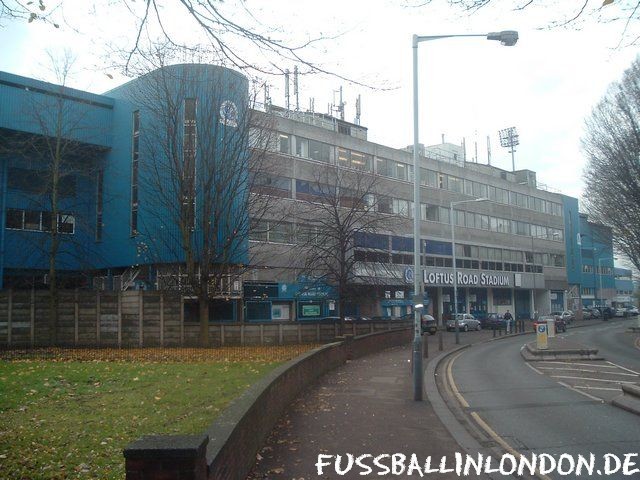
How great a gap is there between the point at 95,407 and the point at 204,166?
15.1m

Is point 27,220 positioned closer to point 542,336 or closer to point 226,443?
point 542,336

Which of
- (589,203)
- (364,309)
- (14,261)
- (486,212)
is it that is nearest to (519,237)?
(486,212)

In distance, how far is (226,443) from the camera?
5477 millimetres

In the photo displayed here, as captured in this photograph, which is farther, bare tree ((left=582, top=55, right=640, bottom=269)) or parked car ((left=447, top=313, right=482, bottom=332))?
parked car ((left=447, top=313, right=482, bottom=332))

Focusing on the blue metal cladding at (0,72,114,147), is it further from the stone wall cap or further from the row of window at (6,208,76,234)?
the stone wall cap

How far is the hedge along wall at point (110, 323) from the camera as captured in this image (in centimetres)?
2219

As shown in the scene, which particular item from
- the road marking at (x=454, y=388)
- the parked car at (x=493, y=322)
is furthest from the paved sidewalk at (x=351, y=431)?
the parked car at (x=493, y=322)

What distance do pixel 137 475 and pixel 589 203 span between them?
33.8m

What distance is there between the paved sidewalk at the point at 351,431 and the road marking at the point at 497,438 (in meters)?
0.69

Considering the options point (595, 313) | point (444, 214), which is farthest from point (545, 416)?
point (595, 313)

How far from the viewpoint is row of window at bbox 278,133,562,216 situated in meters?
44.0

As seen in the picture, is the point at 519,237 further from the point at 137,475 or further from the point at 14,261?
the point at 137,475

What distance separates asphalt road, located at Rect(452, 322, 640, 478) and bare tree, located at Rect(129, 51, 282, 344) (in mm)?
10494

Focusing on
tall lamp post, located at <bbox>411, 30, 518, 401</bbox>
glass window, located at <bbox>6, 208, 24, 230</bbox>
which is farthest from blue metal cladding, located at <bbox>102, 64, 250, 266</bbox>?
glass window, located at <bbox>6, 208, 24, 230</bbox>
